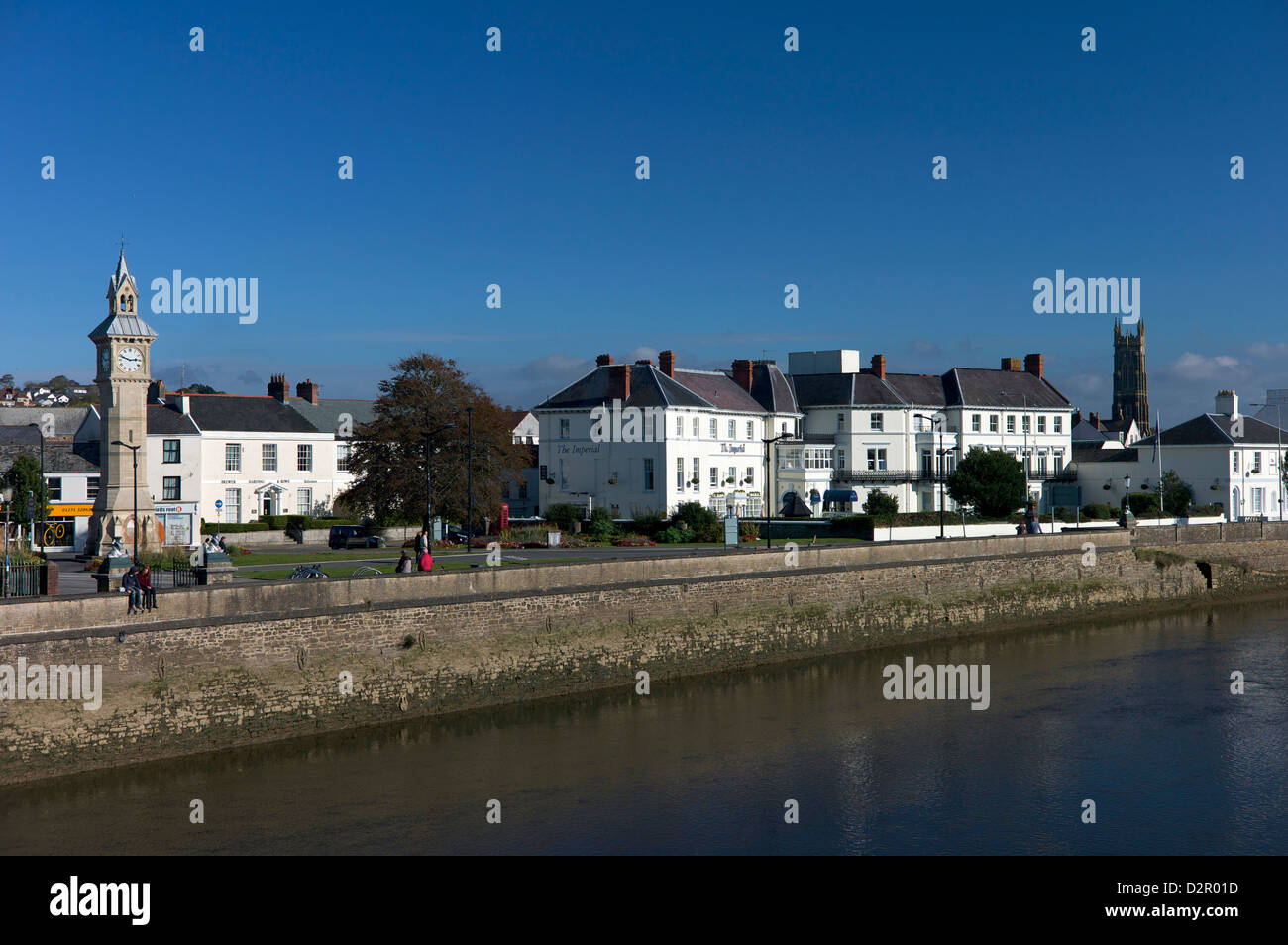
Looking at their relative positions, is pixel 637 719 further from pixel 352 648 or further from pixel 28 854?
pixel 28 854

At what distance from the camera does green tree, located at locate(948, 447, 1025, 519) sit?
61.4m

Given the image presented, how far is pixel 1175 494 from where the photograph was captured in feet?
234

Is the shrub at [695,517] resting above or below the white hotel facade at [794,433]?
below

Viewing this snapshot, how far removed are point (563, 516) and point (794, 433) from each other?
60.5 ft

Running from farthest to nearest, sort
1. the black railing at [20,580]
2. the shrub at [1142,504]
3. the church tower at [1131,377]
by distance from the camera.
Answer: the church tower at [1131,377], the shrub at [1142,504], the black railing at [20,580]

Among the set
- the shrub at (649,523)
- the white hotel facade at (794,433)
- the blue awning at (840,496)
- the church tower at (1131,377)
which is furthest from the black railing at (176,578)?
the church tower at (1131,377)

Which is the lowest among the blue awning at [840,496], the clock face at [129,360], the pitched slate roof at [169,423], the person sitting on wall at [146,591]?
the person sitting on wall at [146,591]

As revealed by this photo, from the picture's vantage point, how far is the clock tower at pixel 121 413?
42.3 m

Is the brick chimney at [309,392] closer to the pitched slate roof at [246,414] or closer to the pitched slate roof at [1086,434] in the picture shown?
the pitched slate roof at [246,414]

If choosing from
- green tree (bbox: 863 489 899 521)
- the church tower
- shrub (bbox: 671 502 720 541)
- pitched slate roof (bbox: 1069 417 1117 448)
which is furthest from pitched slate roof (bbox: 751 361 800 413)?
the church tower

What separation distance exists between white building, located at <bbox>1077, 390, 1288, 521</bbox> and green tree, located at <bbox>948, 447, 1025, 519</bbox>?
15828 mm

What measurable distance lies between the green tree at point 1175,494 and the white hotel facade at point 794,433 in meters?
5.82

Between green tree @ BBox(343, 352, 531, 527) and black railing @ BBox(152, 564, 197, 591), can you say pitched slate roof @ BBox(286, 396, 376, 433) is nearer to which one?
green tree @ BBox(343, 352, 531, 527)
